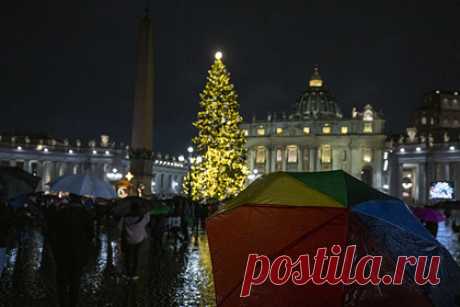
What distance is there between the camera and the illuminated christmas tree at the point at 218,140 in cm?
3547

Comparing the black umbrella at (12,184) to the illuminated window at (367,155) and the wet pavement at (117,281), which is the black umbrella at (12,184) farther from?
the illuminated window at (367,155)

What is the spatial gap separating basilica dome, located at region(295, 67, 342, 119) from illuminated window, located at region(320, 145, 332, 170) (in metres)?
11.6

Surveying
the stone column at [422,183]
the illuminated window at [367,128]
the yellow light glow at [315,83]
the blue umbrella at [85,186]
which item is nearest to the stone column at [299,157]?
the illuminated window at [367,128]

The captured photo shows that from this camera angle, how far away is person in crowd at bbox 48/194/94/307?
770cm

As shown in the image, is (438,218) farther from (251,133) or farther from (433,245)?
(251,133)

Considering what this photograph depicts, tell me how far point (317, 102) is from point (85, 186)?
99927mm

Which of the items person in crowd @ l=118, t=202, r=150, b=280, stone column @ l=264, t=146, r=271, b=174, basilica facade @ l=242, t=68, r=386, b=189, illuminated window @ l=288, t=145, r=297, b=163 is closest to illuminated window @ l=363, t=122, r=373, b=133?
basilica facade @ l=242, t=68, r=386, b=189

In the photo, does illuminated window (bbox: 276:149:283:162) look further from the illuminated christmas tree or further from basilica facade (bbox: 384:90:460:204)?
the illuminated christmas tree

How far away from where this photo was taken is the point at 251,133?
10344 cm

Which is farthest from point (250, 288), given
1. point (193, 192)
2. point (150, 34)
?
point (193, 192)

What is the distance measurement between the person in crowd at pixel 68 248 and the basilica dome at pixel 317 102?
101 m

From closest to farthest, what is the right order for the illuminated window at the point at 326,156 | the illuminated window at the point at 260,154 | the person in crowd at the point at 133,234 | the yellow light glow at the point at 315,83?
the person in crowd at the point at 133,234
the illuminated window at the point at 326,156
the illuminated window at the point at 260,154
the yellow light glow at the point at 315,83

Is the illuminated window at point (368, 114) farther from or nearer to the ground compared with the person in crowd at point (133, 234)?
farther from the ground

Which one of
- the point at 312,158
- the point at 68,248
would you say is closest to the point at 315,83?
the point at 312,158
